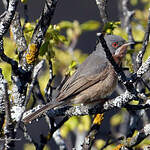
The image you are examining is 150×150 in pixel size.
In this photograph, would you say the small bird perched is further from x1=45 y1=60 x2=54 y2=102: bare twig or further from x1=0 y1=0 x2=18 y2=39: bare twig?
x1=0 y1=0 x2=18 y2=39: bare twig

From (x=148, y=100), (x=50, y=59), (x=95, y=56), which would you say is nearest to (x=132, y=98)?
(x=148, y=100)

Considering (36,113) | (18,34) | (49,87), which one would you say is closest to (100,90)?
(49,87)

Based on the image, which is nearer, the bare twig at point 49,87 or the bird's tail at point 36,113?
the bird's tail at point 36,113

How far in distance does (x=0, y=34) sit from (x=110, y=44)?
2.05 meters

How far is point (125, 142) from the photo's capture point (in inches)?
139

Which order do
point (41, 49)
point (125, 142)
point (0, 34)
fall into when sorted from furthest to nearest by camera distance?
point (41, 49)
point (125, 142)
point (0, 34)

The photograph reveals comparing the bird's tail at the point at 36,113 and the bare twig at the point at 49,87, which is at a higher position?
the bare twig at the point at 49,87

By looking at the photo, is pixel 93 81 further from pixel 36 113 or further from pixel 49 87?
pixel 36 113

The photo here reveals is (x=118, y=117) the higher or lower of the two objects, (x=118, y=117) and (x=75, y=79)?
the lower

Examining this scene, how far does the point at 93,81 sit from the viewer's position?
4805mm

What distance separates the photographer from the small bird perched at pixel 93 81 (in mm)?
4594

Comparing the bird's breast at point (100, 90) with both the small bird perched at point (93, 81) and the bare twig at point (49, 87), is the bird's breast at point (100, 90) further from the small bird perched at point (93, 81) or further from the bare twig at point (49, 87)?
the bare twig at point (49, 87)

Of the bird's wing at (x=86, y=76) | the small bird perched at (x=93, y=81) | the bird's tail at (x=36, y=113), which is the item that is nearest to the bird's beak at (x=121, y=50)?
the small bird perched at (x=93, y=81)

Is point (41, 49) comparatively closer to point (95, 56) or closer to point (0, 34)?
point (0, 34)
